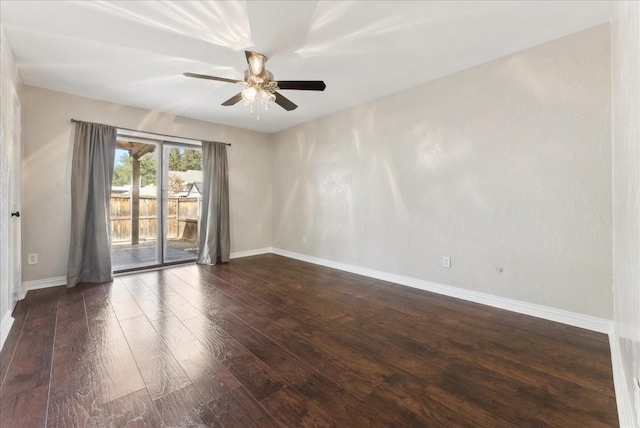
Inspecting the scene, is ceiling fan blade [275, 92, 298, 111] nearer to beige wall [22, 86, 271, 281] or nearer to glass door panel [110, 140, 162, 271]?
beige wall [22, 86, 271, 281]

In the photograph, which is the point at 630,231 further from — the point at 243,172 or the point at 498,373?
the point at 243,172

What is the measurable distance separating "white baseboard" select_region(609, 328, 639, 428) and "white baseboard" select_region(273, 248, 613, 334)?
36 cm

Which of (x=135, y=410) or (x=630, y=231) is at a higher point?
(x=630, y=231)

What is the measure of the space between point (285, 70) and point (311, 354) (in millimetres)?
2798

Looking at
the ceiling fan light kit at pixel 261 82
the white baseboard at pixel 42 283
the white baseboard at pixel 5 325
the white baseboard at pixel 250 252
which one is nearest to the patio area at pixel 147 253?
the white baseboard at pixel 42 283

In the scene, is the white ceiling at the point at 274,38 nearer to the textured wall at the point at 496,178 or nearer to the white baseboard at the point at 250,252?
the textured wall at the point at 496,178

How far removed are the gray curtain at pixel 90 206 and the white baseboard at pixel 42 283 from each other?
196 mm

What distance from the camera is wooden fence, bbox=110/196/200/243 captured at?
4.18m

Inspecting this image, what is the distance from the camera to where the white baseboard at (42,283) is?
3.19 meters

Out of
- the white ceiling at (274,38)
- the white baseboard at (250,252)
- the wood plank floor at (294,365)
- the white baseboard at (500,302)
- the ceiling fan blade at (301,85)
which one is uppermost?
the white ceiling at (274,38)

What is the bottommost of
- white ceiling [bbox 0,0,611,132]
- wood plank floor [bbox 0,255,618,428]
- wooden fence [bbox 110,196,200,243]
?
wood plank floor [bbox 0,255,618,428]

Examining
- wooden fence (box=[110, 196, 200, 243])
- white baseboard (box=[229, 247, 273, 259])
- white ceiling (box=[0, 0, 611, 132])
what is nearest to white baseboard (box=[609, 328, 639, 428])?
white ceiling (box=[0, 0, 611, 132])

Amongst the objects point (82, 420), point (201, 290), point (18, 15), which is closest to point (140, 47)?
point (18, 15)

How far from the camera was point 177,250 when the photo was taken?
16.2 feet
